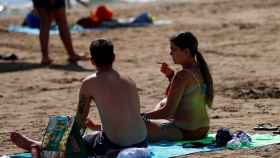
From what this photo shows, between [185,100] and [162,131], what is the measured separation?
0.29 meters

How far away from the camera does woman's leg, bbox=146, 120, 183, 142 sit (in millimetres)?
6910

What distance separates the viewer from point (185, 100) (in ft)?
22.7

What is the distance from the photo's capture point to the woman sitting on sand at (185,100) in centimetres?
684

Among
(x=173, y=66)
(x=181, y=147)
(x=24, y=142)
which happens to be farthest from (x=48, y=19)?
(x=24, y=142)

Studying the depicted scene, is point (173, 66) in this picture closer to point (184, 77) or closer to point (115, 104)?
point (184, 77)

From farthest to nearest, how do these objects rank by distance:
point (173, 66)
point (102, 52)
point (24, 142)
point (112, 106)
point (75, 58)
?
point (75, 58) → point (173, 66) → point (24, 142) → point (112, 106) → point (102, 52)

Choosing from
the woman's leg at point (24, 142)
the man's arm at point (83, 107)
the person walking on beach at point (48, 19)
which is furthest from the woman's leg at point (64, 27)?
the man's arm at point (83, 107)

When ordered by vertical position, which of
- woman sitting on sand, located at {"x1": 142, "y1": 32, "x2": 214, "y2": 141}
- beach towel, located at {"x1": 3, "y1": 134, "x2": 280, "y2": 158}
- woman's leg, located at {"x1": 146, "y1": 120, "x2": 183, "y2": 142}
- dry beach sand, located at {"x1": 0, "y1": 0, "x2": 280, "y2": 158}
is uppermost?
woman sitting on sand, located at {"x1": 142, "y1": 32, "x2": 214, "y2": 141}

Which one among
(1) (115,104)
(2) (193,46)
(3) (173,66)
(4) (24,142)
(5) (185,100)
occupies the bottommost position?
(3) (173,66)

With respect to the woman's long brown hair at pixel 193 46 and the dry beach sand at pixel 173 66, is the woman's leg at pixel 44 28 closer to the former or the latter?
the dry beach sand at pixel 173 66

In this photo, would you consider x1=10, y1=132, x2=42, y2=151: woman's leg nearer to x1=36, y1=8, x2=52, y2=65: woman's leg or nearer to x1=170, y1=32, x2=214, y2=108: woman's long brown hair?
x1=170, y1=32, x2=214, y2=108: woman's long brown hair

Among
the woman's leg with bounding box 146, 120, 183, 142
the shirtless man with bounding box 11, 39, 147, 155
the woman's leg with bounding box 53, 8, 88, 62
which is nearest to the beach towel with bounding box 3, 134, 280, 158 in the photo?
the woman's leg with bounding box 146, 120, 183, 142

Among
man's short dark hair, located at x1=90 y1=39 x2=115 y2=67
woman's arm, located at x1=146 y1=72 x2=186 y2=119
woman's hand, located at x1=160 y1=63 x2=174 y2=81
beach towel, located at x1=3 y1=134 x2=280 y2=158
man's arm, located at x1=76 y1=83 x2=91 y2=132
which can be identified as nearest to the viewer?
man's short dark hair, located at x1=90 y1=39 x2=115 y2=67

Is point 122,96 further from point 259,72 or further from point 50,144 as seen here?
point 259,72
